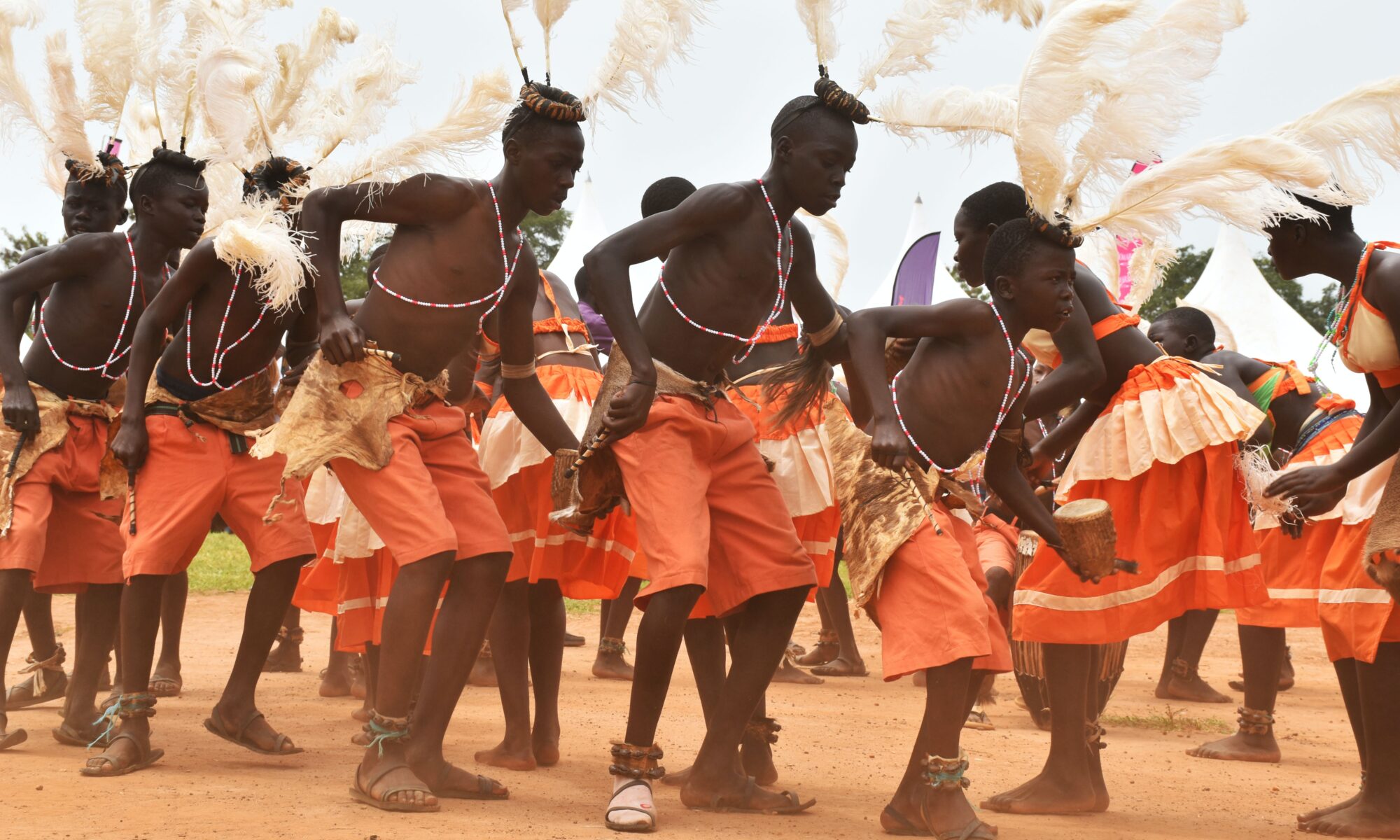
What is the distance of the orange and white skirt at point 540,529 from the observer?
5164mm

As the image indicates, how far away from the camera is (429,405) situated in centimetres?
439

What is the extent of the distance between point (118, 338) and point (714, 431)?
2.63 metres

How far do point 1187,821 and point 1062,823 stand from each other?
0.49m

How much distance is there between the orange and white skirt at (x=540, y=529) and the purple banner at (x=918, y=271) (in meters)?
10.6

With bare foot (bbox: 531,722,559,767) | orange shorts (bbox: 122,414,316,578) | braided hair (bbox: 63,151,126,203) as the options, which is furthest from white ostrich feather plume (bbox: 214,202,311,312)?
bare foot (bbox: 531,722,559,767)

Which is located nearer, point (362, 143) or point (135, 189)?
point (362, 143)

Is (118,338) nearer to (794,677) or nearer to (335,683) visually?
(335,683)

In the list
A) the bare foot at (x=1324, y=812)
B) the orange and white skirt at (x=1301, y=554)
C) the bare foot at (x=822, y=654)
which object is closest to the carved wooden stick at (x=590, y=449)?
the orange and white skirt at (x=1301, y=554)

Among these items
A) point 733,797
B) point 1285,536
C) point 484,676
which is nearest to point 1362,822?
point 1285,536

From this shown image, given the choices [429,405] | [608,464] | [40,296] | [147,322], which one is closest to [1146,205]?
[608,464]

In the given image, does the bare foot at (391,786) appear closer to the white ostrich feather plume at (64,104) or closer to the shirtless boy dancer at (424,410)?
the shirtless boy dancer at (424,410)

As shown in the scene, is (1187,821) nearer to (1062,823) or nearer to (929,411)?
(1062,823)

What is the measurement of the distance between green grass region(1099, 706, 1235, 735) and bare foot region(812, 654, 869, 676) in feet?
5.34

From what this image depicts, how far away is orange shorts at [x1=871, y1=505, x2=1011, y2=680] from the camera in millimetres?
3768
